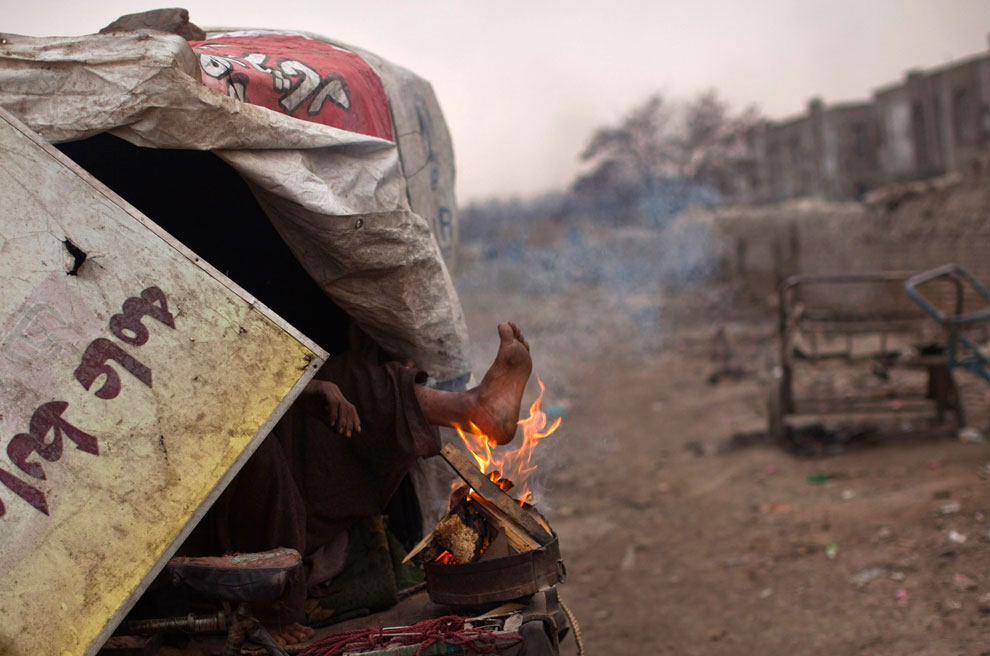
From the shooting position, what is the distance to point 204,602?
2.60 m

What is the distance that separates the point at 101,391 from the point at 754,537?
15.8ft

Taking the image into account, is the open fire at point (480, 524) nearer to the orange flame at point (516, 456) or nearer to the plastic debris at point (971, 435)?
the orange flame at point (516, 456)

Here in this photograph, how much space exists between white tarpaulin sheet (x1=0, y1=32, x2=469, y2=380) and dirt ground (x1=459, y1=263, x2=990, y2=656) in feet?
3.29

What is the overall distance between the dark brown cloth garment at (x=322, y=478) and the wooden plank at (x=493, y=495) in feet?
0.27

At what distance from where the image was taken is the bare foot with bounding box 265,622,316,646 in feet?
8.41

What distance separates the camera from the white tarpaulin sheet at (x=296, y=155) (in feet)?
6.79

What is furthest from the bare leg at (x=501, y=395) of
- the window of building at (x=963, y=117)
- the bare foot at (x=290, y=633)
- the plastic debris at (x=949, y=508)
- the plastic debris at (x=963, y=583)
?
the window of building at (x=963, y=117)

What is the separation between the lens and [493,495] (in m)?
2.67

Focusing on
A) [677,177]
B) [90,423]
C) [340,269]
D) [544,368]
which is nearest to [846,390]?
[544,368]

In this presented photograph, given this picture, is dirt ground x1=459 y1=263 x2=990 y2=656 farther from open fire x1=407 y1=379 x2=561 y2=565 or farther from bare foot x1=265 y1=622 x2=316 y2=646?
bare foot x1=265 y1=622 x2=316 y2=646

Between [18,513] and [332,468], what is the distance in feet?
3.80

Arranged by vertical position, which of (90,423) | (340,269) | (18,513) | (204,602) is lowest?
(204,602)

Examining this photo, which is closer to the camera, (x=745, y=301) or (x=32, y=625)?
(x=32, y=625)

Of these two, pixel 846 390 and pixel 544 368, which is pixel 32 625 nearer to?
pixel 846 390
